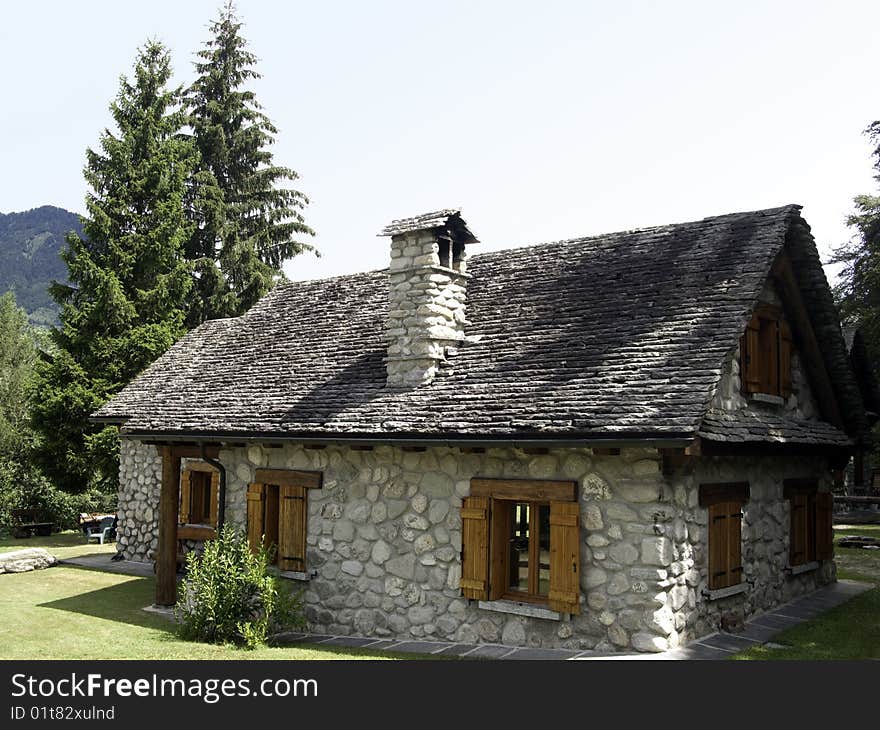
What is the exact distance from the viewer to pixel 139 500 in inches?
698

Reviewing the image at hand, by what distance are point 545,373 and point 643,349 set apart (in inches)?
50.7

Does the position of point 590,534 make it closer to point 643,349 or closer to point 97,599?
point 643,349

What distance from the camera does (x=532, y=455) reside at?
32.7 feet

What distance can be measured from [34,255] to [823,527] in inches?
6591

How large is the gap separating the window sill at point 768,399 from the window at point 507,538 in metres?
3.52

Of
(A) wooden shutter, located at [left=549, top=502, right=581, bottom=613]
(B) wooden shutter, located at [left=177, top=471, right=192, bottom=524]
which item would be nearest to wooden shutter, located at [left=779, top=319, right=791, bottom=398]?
(A) wooden shutter, located at [left=549, top=502, right=581, bottom=613]

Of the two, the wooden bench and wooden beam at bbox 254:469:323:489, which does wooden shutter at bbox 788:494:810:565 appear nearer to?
wooden beam at bbox 254:469:323:489

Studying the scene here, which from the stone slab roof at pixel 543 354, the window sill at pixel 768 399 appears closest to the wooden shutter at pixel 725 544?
the stone slab roof at pixel 543 354

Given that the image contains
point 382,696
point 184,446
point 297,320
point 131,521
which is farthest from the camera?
point 131,521

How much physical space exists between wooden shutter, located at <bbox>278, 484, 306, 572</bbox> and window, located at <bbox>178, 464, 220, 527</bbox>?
11.4ft

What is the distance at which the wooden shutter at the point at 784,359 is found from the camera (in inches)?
491

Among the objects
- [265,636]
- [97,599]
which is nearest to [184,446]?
[97,599]

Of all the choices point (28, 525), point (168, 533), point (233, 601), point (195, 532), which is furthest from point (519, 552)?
point (28, 525)

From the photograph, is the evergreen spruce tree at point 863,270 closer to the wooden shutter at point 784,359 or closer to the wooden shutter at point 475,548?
the wooden shutter at point 784,359
